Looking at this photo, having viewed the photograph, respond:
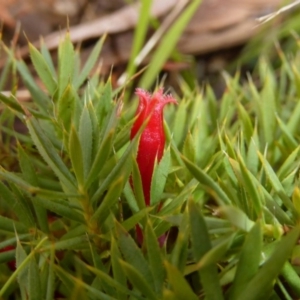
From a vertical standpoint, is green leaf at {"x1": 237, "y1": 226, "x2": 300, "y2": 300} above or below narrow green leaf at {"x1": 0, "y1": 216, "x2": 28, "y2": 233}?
below

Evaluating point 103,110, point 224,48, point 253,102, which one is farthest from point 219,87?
point 103,110

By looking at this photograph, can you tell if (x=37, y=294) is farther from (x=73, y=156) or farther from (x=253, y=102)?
(x=253, y=102)

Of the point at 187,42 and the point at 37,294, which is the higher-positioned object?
the point at 187,42

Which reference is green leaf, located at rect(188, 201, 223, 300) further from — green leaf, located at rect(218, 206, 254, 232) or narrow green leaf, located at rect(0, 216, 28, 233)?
narrow green leaf, located at rect(0, 216, 28, 233)

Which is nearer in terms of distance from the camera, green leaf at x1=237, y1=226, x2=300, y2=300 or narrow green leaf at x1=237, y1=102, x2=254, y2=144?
green leaf at x1=237, y1=226, x2=300, y2=300

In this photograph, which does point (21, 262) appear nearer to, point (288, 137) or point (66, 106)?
point (66, 106)

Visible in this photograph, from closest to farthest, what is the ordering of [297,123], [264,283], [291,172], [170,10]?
[264,283], [291,172], [297,123], [170,10]

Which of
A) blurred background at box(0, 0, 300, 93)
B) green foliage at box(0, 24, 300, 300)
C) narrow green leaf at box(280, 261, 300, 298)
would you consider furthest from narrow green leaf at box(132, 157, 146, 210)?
blurred background at box(0, 0, 300, 93)
